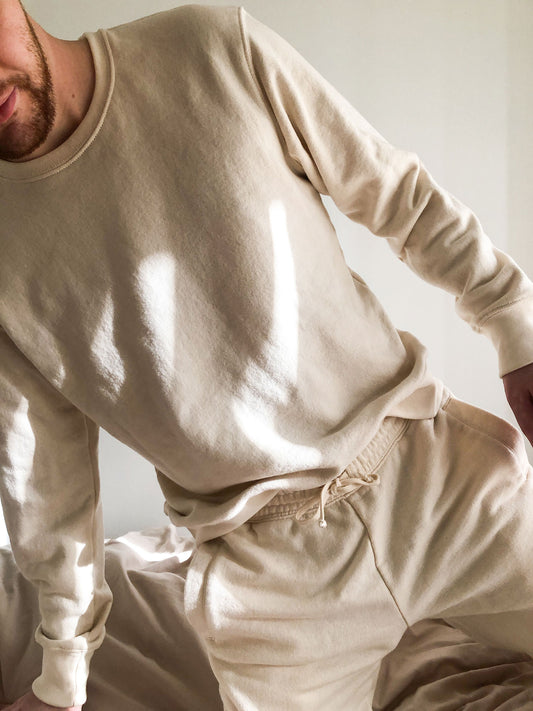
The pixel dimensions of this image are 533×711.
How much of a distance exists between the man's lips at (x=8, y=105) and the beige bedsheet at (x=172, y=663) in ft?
2.88

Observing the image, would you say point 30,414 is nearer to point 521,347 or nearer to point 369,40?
point 521,347

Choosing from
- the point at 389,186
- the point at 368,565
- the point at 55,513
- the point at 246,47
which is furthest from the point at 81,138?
the point at 368,565

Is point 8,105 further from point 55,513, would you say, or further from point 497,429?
point 497,429

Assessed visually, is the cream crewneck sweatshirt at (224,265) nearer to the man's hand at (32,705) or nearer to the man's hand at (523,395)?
the man's hand at (523,395)

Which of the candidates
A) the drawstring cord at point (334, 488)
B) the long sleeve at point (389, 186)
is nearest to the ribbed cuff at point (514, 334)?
the long sleeve at point (389, 186)

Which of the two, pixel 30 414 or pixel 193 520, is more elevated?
pixel 30 414

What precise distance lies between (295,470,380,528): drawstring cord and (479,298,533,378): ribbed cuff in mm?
212

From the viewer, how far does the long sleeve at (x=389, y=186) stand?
0.89 metres

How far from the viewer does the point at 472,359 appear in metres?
2.03

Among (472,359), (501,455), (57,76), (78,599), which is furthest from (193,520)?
(472,359)

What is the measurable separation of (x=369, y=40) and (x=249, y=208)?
113cm

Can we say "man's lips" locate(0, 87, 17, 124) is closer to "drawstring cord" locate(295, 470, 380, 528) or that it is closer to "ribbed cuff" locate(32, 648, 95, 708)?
"drawstring cord" locate(295, 470, 380, 528)

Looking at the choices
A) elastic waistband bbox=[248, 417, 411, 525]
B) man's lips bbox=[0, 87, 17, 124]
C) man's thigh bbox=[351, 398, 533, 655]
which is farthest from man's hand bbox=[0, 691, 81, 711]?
man's lips bbox=[0, 87, 17, 124]

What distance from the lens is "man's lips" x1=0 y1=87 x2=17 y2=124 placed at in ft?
2.73
